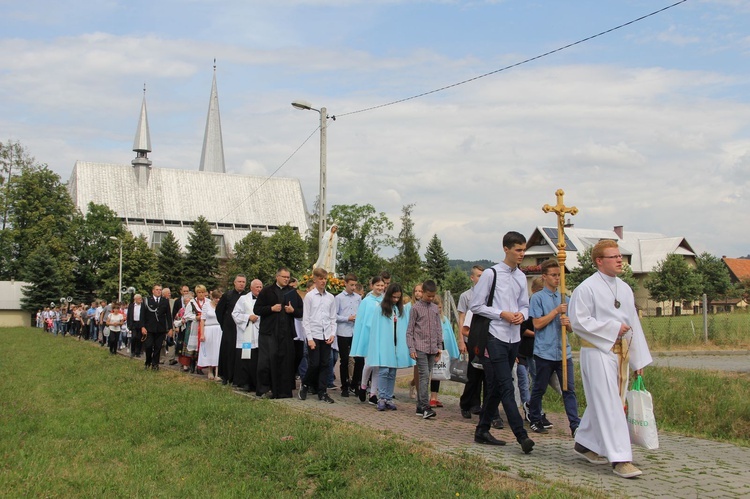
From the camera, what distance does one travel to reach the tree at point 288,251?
76.4 meters

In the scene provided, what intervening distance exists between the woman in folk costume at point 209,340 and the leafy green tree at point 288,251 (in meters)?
60.3

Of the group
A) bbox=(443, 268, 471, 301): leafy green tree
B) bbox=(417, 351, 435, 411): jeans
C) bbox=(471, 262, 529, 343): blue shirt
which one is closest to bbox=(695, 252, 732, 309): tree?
bbox=(443, 268, 471, 301): leafy green tree

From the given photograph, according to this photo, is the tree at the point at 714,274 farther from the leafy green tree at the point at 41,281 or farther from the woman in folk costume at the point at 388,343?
the woman in folk costume at the point at 388,343

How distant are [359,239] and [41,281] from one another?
2832cm

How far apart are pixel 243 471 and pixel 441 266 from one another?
252 feet

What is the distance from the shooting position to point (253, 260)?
78.1 metres

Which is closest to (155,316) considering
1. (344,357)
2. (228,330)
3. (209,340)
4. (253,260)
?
(209,340)

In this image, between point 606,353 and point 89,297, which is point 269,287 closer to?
point 606,353

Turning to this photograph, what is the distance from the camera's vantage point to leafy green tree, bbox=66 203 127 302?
71.4 metres

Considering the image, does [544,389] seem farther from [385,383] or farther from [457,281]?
[457,281]

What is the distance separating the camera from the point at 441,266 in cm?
8300

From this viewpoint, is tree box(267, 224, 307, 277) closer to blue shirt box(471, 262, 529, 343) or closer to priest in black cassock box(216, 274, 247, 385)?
priest in black cassock box(216, 274, 247, 385)

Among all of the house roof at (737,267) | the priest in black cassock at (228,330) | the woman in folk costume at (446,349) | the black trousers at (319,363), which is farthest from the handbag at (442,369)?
the house roof at (737,267)

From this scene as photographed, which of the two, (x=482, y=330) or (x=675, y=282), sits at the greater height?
(x=675, y=282)
